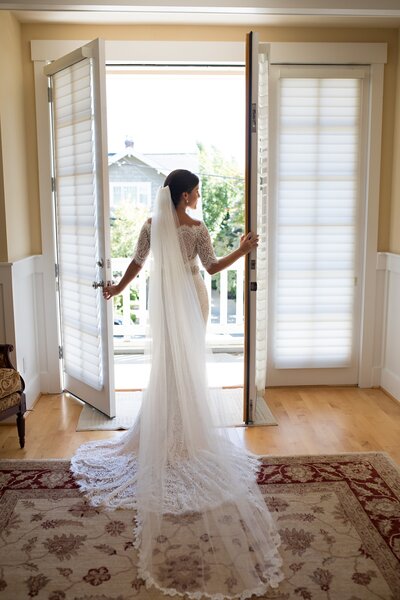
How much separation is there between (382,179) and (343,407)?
176 cm

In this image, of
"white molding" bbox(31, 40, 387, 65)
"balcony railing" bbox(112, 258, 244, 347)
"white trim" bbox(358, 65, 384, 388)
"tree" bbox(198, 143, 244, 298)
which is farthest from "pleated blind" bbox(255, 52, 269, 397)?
"tree" bbox(198, 143, 244, 298)

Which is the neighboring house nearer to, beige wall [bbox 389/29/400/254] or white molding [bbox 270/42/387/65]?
white molding [bbox 270/42/387/65]

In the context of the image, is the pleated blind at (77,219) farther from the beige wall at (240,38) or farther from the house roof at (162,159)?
the house roof at (162,159)

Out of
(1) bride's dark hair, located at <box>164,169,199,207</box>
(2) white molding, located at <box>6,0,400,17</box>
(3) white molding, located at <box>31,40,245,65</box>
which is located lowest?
(1) bride's dark hair, located at <box>164,169,199,207</box>

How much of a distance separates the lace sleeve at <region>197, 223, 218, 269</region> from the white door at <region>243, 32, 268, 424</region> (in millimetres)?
406

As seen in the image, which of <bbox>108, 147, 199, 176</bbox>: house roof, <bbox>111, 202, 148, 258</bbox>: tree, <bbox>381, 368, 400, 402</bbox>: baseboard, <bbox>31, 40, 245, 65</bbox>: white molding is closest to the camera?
<bbox>31, 40, 245, 65</bbox>: white molding

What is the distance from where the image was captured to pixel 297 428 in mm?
3748

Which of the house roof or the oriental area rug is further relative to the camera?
the house roof

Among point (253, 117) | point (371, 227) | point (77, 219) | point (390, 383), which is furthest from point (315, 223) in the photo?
point (77, 219)

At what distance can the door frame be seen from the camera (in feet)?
13.4

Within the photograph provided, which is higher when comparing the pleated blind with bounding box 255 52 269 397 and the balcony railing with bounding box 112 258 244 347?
the pleated blind with bounding box 255 52 269 397

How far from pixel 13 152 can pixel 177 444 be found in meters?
2.25

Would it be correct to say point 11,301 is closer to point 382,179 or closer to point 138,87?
point 382,179

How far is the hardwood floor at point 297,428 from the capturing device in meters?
3.43
